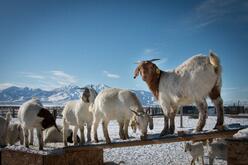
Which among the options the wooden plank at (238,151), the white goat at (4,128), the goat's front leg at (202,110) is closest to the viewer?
the wooden plank at (238,151)

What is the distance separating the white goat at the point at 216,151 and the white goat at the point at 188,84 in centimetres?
524

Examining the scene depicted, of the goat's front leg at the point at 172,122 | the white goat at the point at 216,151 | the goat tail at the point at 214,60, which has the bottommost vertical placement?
the white goat at the point at 216,151

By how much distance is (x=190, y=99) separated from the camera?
5734mm

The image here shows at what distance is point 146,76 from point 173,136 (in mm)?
1380

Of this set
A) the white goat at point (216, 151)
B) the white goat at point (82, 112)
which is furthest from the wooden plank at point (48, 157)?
the white goat at point (216, 151)

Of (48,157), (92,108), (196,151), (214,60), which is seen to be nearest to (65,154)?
(48,157)

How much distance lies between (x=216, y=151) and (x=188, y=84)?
5.83m

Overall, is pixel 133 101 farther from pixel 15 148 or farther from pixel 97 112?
pixel 15 148

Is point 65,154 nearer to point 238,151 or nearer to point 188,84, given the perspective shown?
point 188,84

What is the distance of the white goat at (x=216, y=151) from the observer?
1060cm

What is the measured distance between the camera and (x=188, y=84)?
18.7ft

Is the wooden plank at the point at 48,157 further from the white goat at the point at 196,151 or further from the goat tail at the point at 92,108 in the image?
the white goat at the point at 196,151

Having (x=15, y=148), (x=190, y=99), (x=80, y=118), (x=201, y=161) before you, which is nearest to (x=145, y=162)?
(x=201, y=161)

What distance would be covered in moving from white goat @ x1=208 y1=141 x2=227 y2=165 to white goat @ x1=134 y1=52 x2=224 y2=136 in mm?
5241
